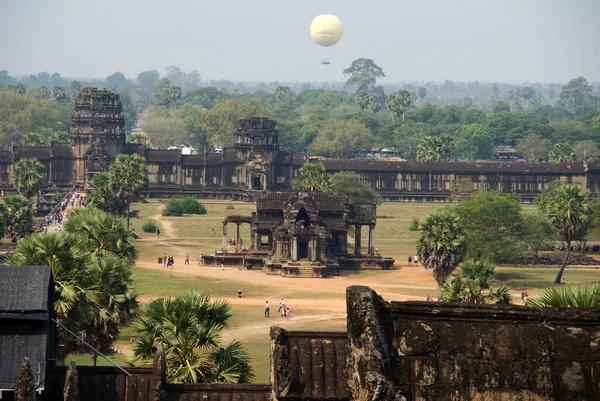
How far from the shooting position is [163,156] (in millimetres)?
155000

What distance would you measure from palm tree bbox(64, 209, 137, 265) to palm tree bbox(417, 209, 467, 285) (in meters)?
26.8

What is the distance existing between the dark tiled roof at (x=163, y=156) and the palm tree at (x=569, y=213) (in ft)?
266

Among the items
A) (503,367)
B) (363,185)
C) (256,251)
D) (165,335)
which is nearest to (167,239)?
(256,251)

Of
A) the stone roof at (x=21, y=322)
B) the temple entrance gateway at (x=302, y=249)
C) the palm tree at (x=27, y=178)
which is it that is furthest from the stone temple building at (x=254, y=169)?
the stone roof at (x=21, y=322)

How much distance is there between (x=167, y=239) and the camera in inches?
4171

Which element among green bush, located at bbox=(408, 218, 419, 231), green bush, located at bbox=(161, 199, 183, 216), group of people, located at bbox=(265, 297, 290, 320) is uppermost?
green bush, located at bbox=(161, 199, 183, 216)

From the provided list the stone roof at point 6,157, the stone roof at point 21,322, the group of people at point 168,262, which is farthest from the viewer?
the stone roof at point 6,157

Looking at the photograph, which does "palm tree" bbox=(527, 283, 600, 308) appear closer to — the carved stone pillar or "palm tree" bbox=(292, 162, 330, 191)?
the carved stone pillar

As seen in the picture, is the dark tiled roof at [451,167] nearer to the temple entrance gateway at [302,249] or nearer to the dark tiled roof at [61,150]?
the dark tiled roof at [61,150]

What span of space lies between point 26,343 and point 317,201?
7294 centimetres

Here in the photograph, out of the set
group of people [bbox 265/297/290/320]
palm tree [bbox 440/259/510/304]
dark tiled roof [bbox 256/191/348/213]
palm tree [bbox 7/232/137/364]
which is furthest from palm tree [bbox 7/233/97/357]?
dark tiled roof [bbox 256/191/348/213]

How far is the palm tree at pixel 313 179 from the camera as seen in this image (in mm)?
105438

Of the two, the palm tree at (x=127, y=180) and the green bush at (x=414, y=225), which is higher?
the palm tree at (x=127, y=180)

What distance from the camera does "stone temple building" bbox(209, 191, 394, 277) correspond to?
87438 millimetres
